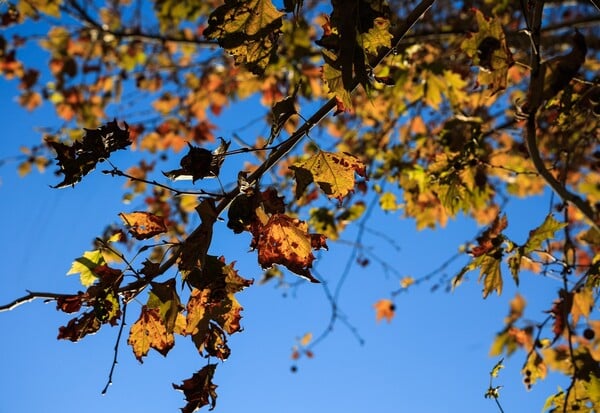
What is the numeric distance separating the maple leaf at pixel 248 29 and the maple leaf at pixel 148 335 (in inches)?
31.3

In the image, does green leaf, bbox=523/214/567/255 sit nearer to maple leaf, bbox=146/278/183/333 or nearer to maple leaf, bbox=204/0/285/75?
maple leaf, bbox=204/0/285/75

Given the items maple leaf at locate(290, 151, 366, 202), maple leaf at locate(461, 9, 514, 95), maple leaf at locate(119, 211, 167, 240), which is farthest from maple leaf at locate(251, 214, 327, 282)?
maple leaf at locate(461, 9, 514, 95)

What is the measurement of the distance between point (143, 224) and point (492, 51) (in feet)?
3.91

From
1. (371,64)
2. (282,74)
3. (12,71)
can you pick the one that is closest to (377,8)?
(371,64)

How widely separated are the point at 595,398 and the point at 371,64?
5.10ft

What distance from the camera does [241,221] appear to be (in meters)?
1.34

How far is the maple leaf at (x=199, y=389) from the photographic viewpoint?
1434 mm

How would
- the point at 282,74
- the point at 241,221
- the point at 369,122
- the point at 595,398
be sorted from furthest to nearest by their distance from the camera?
1. the point at 282,74
2. the point at 369,122
3. the point at 595,398
4. the point at 241,221

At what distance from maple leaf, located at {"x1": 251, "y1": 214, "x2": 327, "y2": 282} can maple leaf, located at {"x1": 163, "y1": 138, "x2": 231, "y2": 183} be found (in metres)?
0.21

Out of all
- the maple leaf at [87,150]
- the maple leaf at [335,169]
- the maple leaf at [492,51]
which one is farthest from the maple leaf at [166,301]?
the maple leaf at [492,51]

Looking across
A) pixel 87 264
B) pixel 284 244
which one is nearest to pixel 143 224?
pixel 87 264

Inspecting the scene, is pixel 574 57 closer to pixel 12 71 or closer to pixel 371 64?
pixel 371 64

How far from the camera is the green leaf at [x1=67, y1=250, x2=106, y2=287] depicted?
1617 millimetres

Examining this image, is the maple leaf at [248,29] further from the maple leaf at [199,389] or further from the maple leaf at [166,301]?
the maple leaf at [199,389]
